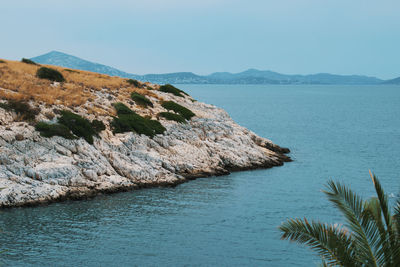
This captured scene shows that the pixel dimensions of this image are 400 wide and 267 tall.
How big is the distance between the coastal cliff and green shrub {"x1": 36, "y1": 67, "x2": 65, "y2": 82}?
3.91ft

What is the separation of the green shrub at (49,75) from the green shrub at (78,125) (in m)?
13.0

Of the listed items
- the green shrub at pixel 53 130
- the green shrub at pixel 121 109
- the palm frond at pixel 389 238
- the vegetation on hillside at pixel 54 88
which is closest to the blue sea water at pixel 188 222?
the green shrub at pixel 53 130

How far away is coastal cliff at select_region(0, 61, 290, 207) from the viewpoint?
106ft

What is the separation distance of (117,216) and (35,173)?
7.94 meters

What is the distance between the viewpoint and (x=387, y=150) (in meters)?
59.3

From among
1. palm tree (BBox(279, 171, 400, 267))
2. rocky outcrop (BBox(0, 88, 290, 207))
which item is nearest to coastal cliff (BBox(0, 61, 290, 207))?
rocky outcrop (BBox(0, 88, 290, 207))

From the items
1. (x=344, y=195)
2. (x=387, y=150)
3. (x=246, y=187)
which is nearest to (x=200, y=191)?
(x=246, y=187)

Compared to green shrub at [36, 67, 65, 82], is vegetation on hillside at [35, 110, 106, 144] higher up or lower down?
lower down

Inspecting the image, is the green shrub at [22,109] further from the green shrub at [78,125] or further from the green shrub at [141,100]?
the green shrub at [141,100]

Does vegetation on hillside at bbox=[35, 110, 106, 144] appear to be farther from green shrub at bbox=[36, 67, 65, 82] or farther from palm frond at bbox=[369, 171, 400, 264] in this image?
palm frond at bbox=[369, 171, 400, 264]

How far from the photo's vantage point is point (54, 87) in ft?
155

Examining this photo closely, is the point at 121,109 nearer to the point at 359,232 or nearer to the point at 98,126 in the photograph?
the point at 98,126

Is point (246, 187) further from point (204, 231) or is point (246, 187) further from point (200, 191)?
point (204, 231)

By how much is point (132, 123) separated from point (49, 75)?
14694 millimetres
